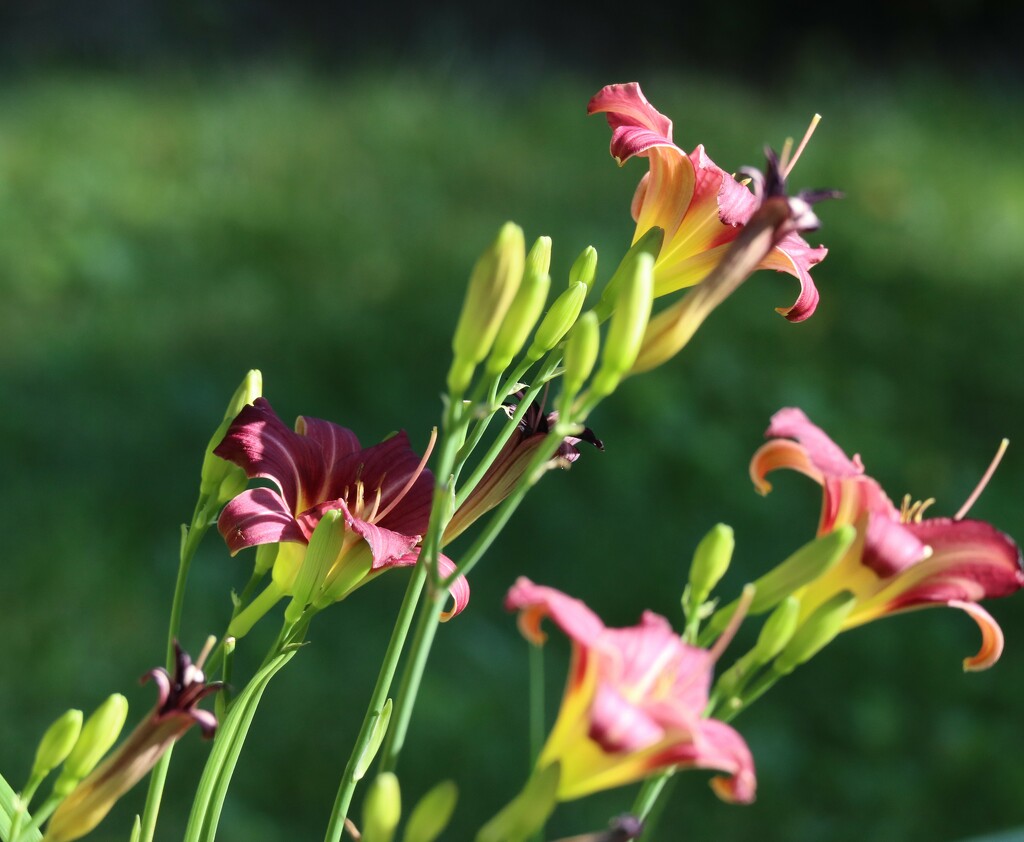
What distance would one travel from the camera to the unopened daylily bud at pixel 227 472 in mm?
539

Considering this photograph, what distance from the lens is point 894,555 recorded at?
1.49ft

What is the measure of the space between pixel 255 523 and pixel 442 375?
1673 mm

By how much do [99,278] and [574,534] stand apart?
0.95m

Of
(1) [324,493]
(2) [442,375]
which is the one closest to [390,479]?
(1) [324,493]

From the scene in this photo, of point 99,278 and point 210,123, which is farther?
point 210,123

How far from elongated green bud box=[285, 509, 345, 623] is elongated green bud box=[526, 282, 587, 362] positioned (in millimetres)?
97

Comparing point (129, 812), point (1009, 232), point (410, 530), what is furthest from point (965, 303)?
point (410, 530)

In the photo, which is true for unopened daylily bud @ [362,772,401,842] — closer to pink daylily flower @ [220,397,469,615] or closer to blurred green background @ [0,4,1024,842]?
pink daylily flower @ [220,397,469,615]

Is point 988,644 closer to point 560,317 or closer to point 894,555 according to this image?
point 894,555

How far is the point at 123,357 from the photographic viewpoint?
6.99 feet

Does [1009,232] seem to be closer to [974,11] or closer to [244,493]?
[974,11]

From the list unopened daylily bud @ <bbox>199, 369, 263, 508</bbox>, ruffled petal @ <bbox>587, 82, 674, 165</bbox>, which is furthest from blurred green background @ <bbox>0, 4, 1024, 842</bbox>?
ruffled petal @ <bbox>587, 82, 674, 165</bbox>

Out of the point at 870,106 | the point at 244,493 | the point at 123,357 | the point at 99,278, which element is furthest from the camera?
the point at 870,106

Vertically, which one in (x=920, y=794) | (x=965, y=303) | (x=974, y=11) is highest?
(x=974, y=11)
